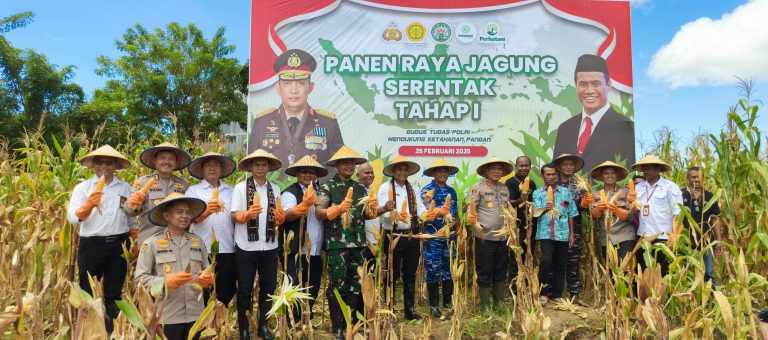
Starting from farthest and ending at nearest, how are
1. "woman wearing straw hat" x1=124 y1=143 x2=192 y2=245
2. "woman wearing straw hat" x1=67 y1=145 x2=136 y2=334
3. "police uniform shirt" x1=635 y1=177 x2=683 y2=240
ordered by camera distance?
1. "police uniform shirt" x1=635 y1=177 x2=683 y2=240
2. "woman wearing straw hat" x1=67 y1=145 x2=136 y2=334
3. "woman wearing straw hat" x1=124 y1=143 x2=192 y2=245

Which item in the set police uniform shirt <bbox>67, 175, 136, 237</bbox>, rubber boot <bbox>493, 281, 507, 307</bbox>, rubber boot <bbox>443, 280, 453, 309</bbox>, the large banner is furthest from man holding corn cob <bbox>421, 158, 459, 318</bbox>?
police uniform shirt <bbox>67, 175, 136, 237</bbox>

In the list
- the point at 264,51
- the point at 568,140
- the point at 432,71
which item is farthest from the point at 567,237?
the point at 264,51

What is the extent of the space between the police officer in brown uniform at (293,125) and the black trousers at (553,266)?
2873 millimetres

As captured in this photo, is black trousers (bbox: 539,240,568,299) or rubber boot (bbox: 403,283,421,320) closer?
rubber boot (bbox: 403,283,421,320)

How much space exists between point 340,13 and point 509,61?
2.34m

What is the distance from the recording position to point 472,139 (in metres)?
5.95

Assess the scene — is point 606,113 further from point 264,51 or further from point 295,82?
point 264,51

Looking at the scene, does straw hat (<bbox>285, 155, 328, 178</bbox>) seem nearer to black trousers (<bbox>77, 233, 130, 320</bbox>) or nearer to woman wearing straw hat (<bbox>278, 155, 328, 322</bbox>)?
woman wearing straw hat (<bbox>278, 155, 328, 322</bbox>)

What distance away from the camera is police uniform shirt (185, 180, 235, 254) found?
3574mm

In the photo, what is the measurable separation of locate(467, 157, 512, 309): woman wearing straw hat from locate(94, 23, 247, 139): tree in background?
1489cm

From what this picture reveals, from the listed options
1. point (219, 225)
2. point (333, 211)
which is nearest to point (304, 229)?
point (333, 211)

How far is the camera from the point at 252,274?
12.0 feet

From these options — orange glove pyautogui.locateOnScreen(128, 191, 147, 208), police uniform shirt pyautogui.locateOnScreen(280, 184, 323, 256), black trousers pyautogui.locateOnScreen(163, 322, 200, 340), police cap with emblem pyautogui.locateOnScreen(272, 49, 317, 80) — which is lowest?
black trousers pyautogui.locateOnScreen(163, 322, 200, 340)

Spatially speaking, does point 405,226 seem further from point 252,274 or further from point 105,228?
point 105,228
